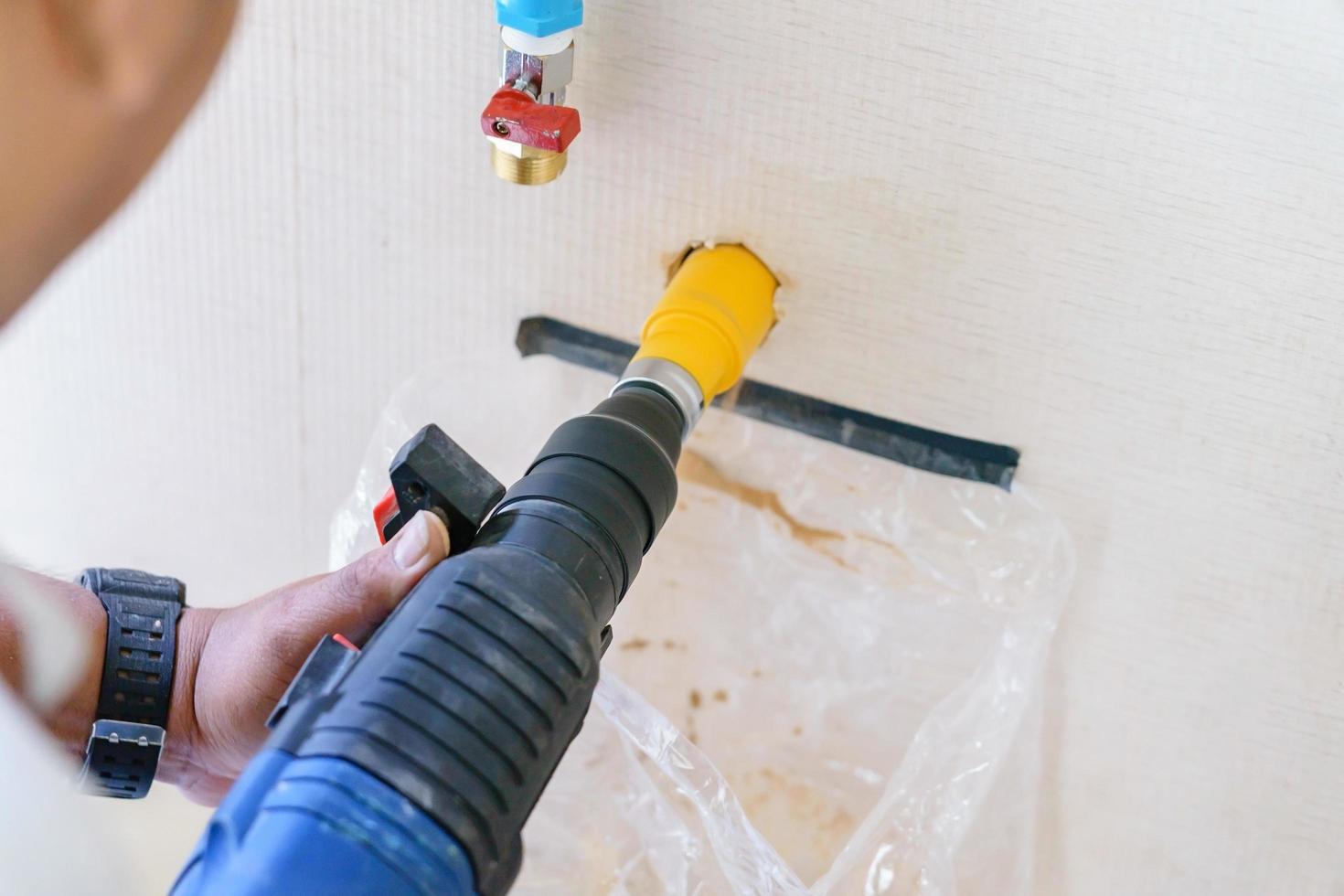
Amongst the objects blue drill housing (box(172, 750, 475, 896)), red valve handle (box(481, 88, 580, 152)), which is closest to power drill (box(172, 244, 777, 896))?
blue drill housing (box(172, 750, 475, 896))

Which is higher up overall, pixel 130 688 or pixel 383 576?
pixel 383 576

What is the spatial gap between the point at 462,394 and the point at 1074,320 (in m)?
0.35

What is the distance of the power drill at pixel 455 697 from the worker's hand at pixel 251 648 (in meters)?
0.03

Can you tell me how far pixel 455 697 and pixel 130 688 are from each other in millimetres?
290

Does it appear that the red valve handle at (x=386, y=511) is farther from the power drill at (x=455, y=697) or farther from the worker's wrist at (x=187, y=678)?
the worker's wrist at (x=187, y=678)

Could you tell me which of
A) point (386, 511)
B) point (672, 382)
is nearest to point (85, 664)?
point (386, 511)

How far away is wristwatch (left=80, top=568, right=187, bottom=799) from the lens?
0.55m

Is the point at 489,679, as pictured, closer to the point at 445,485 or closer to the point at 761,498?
the point at 445,485

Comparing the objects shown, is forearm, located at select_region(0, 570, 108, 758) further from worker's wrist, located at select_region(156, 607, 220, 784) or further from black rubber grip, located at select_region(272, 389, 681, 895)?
black rubber grip, located at select_region(272, 389, 681, 895)

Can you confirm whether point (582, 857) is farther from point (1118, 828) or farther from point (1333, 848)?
point (1333, 848)

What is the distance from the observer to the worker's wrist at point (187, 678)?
22.6 inches

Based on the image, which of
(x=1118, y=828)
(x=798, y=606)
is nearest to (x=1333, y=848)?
(x=1118, y=828)

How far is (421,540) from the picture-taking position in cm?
42

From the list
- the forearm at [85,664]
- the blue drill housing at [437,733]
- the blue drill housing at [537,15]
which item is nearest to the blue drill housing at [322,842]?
the blue drill housing at [437,733]
